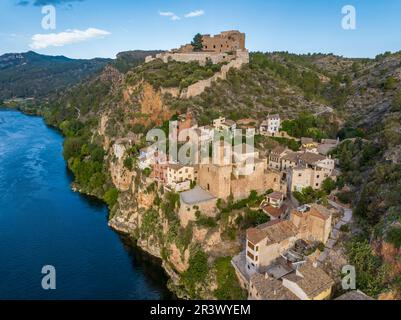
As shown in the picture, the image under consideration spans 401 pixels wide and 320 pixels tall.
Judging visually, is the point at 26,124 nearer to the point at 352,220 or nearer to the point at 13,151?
the point at 13,151

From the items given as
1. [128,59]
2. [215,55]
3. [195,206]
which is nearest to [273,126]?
[195,206]

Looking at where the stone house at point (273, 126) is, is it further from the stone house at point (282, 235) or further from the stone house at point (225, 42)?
the stone house at point (225, 42)

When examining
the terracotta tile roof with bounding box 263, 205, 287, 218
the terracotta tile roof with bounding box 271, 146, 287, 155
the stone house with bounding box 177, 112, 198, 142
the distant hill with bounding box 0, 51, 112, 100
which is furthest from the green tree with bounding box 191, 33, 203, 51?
the distant hill with bounding box 0, 51, 112, 100

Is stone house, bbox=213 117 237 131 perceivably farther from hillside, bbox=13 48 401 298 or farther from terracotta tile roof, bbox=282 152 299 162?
terracotta tile roof, bbox=282 152 299 162

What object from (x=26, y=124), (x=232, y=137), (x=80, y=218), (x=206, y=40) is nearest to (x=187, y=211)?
(x=232, y=137)

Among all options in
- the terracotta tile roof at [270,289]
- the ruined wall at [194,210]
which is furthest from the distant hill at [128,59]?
the terracotta tile roof at [270,289]

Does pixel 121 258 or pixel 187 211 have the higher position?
pixel 187 211

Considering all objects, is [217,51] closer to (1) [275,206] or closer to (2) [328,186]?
(2) [328,186]

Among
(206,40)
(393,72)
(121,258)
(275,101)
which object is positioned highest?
(206,40)

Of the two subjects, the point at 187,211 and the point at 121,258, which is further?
the point at 121,258
